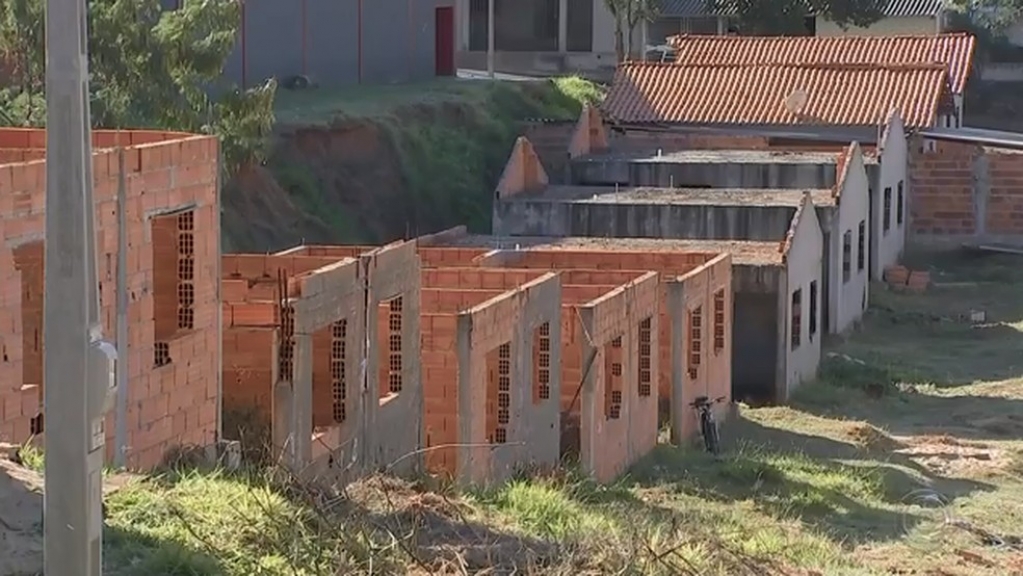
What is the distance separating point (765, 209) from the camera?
33.3 metres

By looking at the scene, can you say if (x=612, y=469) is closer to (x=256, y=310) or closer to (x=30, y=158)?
(x=256, y=310)

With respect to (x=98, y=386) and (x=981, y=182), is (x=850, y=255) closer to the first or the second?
(x=981, y=182)

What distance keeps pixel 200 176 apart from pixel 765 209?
17.4m

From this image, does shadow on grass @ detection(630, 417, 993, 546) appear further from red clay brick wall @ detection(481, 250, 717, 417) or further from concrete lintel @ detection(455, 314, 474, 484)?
concrete lintel @ detection(455, 314, 474, 484)

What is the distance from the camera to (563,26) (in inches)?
2366

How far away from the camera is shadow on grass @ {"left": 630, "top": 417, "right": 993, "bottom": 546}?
Answer: 21469 millimetres

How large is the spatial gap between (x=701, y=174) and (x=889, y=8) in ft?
80.0

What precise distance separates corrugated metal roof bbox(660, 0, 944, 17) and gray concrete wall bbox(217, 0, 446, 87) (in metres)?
12.1

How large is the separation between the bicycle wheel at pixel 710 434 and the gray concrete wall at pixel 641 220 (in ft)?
22.7

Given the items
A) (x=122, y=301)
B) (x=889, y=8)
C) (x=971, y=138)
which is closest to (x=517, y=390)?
(x=122, y=301)

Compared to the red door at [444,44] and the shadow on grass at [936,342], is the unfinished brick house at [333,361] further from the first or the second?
the red door at [444,44]

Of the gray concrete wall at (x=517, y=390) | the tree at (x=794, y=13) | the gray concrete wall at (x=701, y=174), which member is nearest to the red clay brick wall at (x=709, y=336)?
the gray concrete wall at (x=517, y=390)

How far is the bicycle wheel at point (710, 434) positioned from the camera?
26.7 meters

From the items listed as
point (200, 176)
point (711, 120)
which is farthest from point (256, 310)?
point (711, 120)
